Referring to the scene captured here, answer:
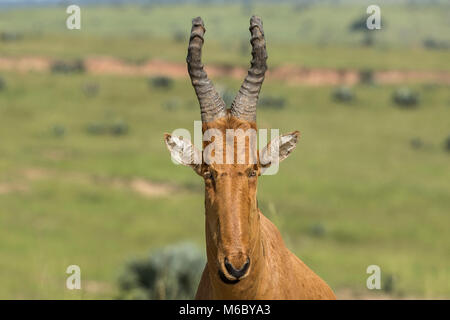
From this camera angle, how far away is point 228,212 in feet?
16.4

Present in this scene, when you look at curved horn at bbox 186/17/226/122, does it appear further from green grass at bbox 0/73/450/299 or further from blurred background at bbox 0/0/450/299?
green grass at bbox 0/73/450/299

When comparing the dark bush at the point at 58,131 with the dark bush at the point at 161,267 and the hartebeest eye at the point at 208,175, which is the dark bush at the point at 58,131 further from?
the hartebeest eye at the point at 208,175

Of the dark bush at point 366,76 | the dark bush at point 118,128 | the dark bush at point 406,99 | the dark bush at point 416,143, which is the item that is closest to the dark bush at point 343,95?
the dark bush at point 406,99

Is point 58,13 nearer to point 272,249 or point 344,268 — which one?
point 344,268

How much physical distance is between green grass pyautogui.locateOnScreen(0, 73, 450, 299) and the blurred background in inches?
3.7

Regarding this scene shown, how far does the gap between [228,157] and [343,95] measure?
44.4 m

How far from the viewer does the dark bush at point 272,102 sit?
4628 cm

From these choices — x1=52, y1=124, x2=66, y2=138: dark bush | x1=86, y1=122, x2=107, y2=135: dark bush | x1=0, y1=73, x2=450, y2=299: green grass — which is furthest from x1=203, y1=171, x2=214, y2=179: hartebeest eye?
x1=86, y1=122, x2=107, y2=135: dark bush

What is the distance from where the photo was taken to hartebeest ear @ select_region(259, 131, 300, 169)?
540cm

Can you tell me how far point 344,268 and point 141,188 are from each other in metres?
11.3

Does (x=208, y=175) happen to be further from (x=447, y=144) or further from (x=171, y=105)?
(x=171, y=105)

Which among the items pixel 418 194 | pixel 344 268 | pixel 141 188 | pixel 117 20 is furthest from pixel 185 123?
pixel 117 20

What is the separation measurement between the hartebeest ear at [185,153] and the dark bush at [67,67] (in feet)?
187

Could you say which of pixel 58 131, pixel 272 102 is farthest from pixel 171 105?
pixel 58 131
